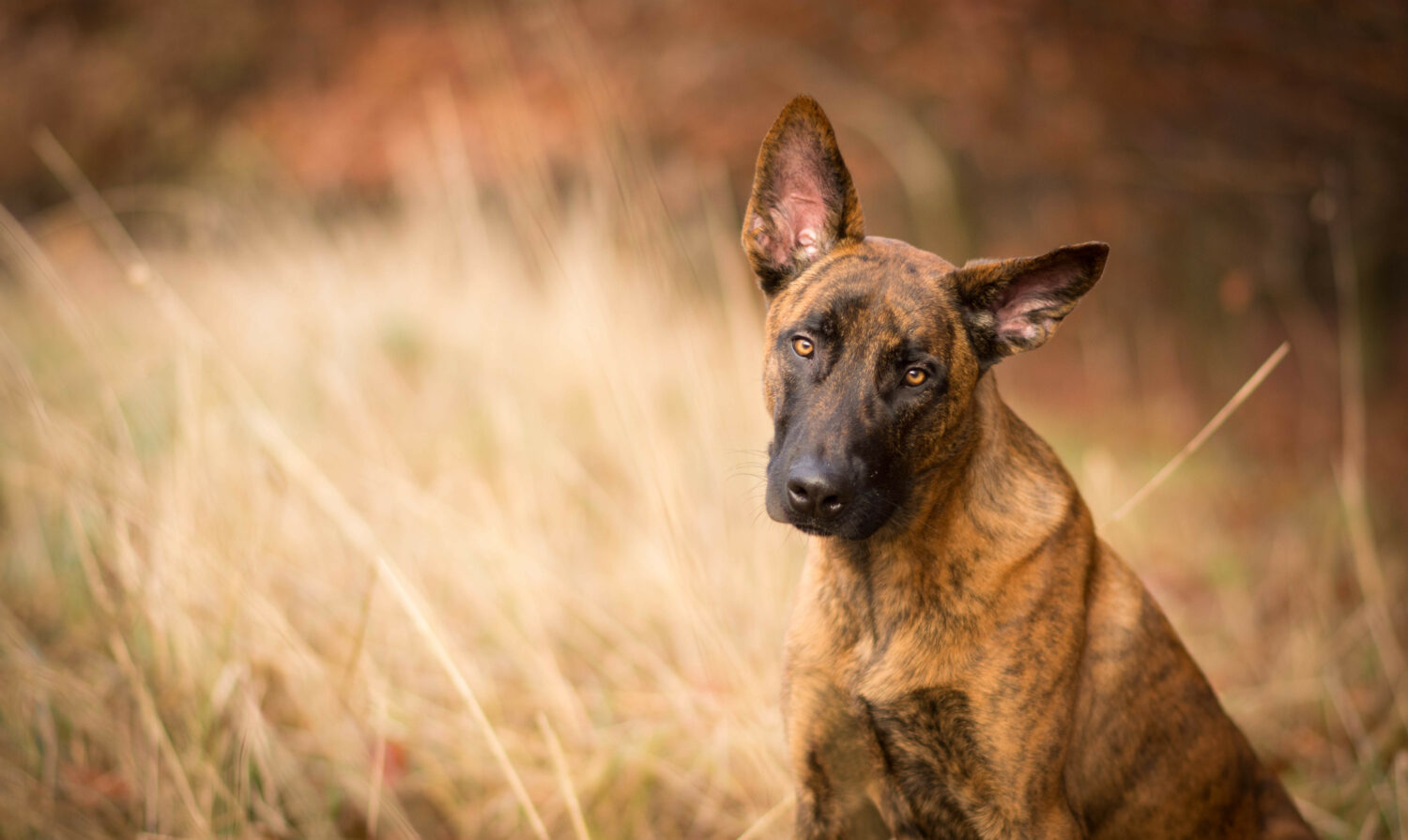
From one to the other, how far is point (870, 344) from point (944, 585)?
608mm

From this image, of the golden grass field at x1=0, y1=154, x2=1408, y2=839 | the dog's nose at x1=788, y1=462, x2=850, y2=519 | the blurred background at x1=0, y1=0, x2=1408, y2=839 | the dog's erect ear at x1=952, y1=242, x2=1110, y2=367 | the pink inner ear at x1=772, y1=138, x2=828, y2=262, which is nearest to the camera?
the dog's nose at x1=788, y1=462, x2=850, y2=519

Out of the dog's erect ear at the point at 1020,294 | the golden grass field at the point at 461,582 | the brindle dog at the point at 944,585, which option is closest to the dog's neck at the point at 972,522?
the brindle dog at the point at 944,585

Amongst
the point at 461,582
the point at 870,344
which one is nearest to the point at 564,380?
the point at 461,582

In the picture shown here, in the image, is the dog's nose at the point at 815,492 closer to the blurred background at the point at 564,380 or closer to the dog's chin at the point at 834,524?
the dog's chin at the point at 834,524

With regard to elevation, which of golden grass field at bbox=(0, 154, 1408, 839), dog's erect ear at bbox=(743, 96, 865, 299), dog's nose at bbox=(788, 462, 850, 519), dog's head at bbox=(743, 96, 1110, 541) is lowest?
golden grass field at bbox=(0, 154, 1408, 839)

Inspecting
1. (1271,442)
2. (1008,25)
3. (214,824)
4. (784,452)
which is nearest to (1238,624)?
(1271,442)

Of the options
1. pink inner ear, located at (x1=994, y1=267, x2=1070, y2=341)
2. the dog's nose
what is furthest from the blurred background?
pink inner ear, located at (x1=994, y1=267, x2=1070, y2=341)

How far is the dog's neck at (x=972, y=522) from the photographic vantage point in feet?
6.86

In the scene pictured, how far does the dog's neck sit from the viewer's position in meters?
2.09

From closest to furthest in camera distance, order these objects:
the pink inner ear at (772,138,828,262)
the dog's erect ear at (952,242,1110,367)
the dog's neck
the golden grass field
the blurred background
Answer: the dog's erect ear at (952,242,1110,367) < the dog's neck < the pink inner ear at (772,138,828,262) < the golden grass field < the blurred background

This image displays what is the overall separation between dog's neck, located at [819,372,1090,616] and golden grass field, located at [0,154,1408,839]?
2.21 ft

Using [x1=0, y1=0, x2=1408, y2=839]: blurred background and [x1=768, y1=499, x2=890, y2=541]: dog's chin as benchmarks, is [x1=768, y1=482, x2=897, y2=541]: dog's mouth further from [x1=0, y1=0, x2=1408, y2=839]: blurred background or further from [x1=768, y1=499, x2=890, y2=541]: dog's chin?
[x1=0, y1=0, x2=1408, y2=839]: blurred background

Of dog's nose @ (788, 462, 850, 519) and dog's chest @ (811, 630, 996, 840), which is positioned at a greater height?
dog's nose @ (788, 462, 850, 519)

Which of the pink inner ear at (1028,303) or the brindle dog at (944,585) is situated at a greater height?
the pink inner ear at (1028,303)
